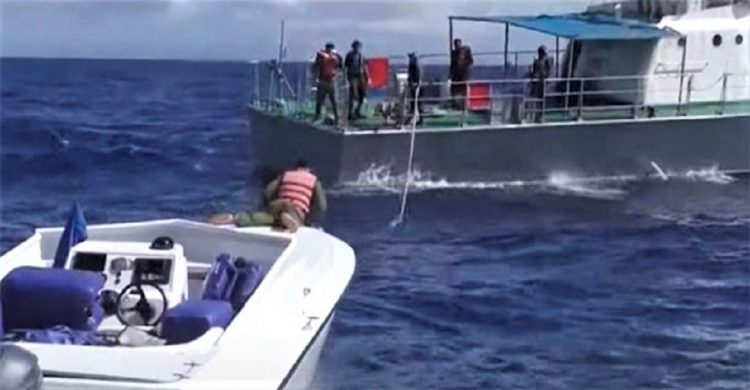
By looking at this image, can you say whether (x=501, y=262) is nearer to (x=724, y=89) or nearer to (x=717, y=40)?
(x=724, y=89)

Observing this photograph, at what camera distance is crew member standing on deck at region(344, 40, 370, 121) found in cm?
2495

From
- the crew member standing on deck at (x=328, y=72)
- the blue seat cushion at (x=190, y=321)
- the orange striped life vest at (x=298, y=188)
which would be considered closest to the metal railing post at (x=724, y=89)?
the crew member standing on deck at (x=328, y=72)

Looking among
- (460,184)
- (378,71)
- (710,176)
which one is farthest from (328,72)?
(710,176)

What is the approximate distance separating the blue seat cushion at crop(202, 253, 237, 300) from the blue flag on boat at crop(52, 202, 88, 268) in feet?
3.84

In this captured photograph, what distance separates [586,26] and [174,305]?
59.1ft

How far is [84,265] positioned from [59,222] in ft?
37.0

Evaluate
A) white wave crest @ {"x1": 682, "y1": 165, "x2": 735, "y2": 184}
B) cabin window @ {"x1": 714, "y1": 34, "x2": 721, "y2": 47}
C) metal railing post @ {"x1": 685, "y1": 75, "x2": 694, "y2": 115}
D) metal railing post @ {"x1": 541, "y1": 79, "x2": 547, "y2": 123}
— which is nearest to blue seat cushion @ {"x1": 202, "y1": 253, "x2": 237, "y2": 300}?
metal railing post @ {"x1": 541, "y1": 79, "x2": 547, "y2": 123}

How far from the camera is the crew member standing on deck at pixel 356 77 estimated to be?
25.0 metres

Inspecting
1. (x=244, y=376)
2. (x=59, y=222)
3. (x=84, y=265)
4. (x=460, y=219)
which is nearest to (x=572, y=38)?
(x=460, y=219)

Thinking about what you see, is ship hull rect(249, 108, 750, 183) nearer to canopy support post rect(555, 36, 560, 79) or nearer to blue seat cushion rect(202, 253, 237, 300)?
canopy support post rect(555, 36, 560, 79)

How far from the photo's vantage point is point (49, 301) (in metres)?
10.1

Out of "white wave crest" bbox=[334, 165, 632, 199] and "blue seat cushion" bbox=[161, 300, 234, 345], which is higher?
"blue seat cushion" bbox=[161, 300, 234, 345]

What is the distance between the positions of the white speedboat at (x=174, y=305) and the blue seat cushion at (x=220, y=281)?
0.01 m

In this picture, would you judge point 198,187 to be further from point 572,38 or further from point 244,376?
point 244,376
